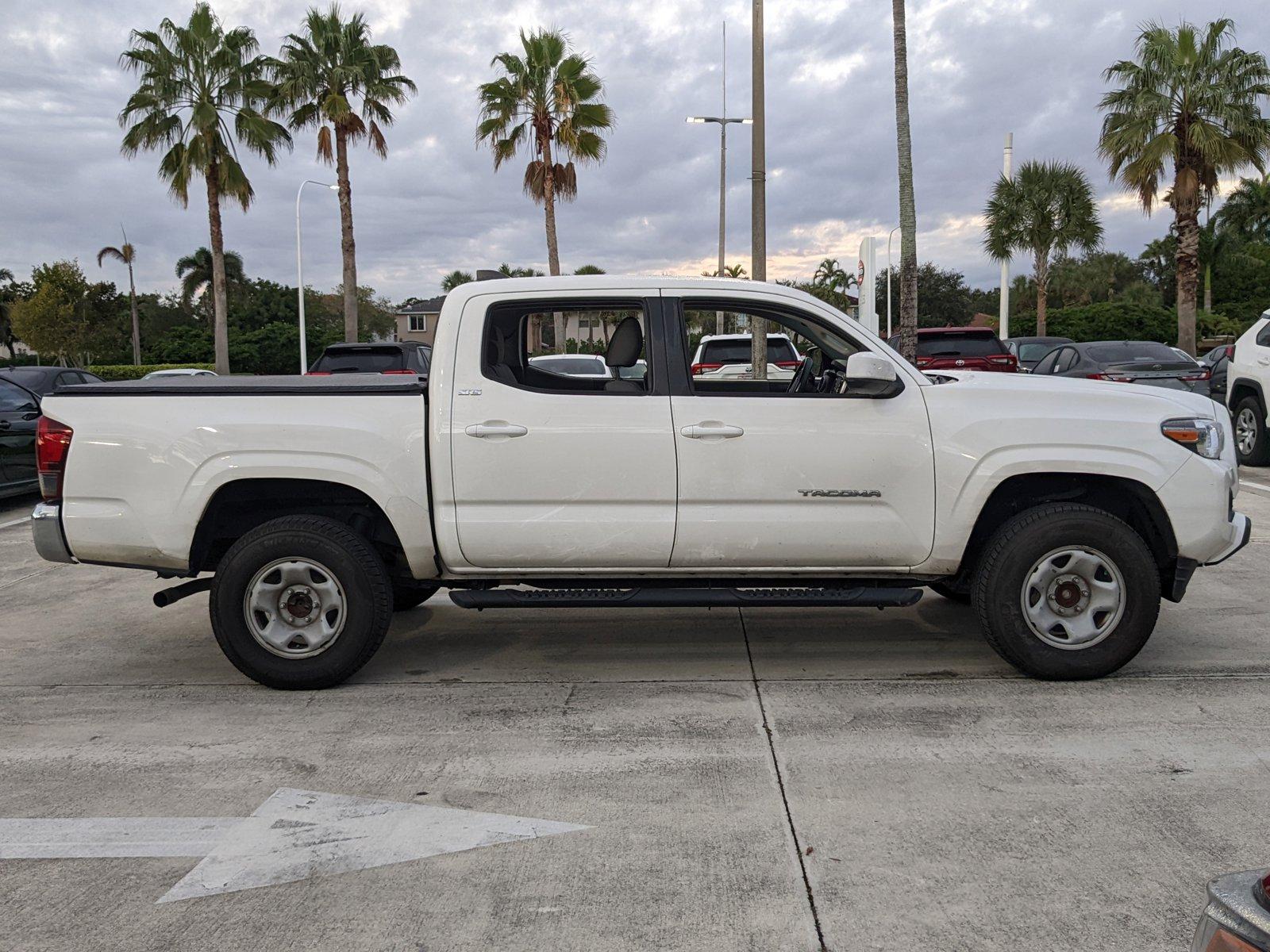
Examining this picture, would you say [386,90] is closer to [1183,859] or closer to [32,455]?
[32,455]

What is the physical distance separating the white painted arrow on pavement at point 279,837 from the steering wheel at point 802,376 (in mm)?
2722

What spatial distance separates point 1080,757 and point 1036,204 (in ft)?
132

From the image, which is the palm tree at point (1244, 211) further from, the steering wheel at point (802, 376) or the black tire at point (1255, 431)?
the steering wheel at point (802, 376)

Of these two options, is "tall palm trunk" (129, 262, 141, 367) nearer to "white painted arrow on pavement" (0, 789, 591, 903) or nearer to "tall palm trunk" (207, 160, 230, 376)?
"tall palm trunk" (207, 160, 230, 376)

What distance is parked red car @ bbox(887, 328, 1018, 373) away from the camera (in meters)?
15.9

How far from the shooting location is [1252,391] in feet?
43.9

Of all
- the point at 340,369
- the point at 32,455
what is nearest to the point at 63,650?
the point at 32,455

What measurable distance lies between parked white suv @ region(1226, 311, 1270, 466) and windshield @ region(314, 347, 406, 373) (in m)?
10.6

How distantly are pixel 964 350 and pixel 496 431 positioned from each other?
41.0ft

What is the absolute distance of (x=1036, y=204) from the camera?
40.6 metres

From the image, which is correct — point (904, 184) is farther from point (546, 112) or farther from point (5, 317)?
point (5, 317)

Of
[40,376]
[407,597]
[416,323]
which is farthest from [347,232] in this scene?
[416,323]

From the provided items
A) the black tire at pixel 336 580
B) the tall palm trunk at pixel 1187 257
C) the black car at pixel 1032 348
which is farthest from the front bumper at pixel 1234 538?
the tall palm trunk at pixel 1187 257

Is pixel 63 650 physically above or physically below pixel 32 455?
below
